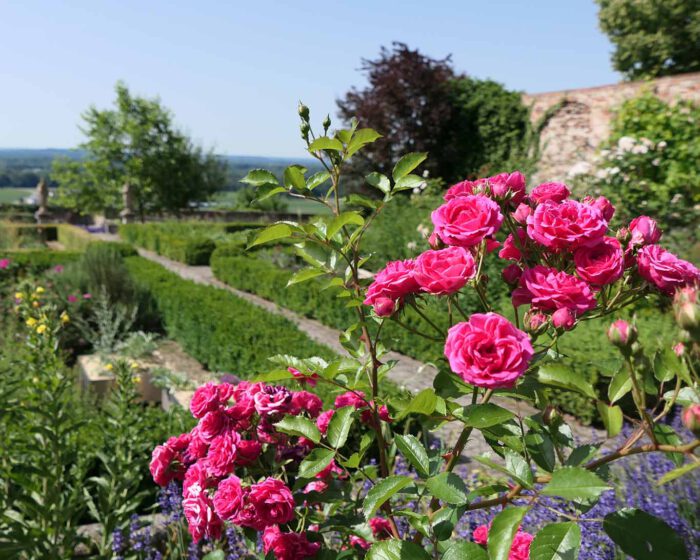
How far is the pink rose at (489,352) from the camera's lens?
0.84 metres

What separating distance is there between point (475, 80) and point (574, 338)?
13.7 meters

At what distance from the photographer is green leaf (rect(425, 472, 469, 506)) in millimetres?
936

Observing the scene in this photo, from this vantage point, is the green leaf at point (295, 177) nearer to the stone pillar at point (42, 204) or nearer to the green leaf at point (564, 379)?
the green leaf at point (564, 379)

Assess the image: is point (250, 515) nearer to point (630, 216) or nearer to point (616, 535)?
point (616, 535)

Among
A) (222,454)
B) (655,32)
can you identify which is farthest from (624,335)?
(655,32)

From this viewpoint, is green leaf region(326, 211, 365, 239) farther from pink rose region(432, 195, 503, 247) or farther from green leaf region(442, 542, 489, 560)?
green leaf region(442, 542, 489, 560)

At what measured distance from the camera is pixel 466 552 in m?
0.93

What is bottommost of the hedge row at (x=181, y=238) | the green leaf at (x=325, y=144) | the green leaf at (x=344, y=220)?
the hedge row at (x=181, y=238)

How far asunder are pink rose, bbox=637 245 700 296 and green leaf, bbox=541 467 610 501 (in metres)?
0.35

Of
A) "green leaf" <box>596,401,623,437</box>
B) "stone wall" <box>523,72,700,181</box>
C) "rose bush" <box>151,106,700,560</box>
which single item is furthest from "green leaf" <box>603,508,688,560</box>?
"stone wall" <box>523,72,700,181</box>

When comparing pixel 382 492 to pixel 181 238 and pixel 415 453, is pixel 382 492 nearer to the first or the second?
pixel 415 453

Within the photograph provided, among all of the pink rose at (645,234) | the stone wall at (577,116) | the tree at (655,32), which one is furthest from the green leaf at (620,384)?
the tree at (655,32)

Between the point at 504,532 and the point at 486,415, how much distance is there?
0.17 m

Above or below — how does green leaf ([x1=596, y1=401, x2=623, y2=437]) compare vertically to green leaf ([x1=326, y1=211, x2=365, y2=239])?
below
